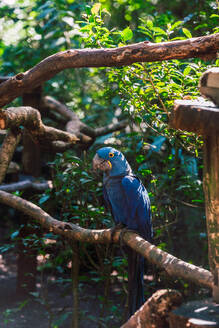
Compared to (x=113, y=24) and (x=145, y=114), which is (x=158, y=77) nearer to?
(x=145, y=114)

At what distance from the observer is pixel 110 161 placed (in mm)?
2395

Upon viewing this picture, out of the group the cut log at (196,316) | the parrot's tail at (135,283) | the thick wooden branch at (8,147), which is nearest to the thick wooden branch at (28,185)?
the thick wooden branch at (8,147)

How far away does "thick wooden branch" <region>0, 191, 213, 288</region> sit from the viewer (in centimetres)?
161

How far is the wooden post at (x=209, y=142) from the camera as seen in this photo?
1330 millimetres

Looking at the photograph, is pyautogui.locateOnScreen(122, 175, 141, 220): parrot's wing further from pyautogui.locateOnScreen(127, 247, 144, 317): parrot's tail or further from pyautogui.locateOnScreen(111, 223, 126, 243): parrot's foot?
pyautogui.locateOnScreen(127, 247, 144, 317): parrot's tail

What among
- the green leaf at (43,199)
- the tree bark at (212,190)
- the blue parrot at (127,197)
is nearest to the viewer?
the tree bark at (212,190)

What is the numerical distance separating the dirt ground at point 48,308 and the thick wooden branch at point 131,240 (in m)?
0.87

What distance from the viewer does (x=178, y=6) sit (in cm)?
571

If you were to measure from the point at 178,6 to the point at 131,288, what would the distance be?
15.5 ft

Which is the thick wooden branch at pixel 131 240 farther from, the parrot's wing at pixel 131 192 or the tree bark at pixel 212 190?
the parrot's wing at pixel 131 192

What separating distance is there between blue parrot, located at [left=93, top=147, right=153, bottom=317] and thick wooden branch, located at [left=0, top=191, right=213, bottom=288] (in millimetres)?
171

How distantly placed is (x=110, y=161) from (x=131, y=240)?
0.53m

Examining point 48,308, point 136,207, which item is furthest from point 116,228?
point 48,308

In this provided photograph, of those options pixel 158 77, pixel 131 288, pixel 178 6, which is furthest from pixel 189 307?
pixel 178 6
